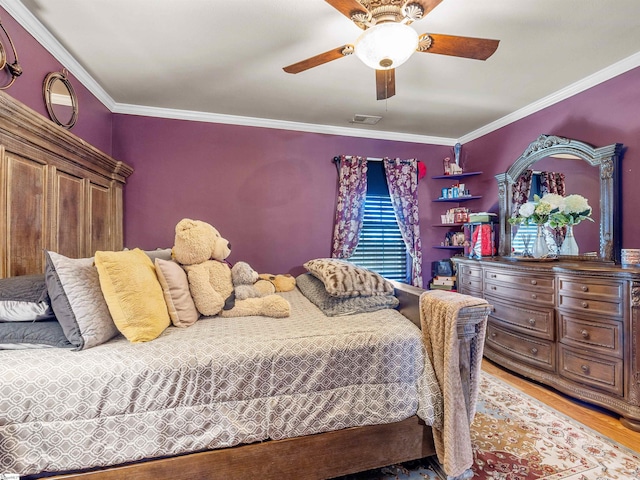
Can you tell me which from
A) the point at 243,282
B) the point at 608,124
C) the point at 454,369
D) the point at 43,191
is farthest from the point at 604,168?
the point at 43,191

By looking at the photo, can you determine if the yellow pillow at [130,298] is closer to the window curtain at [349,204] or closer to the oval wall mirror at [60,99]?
the oval wall mirror at [60,99]

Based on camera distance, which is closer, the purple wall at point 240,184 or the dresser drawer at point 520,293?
the dresser drawer at point 520,293

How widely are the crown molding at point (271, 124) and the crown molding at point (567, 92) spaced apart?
59 cm

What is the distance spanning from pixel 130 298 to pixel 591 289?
2.83 meters

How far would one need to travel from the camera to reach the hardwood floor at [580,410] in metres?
1.83

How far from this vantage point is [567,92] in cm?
268

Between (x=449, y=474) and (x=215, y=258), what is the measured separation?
5.58ft

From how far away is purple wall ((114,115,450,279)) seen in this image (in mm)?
3127

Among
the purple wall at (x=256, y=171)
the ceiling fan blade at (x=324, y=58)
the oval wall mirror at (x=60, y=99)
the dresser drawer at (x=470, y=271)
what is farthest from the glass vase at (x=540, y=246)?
the oval wall mirror at (x=60, y=99)

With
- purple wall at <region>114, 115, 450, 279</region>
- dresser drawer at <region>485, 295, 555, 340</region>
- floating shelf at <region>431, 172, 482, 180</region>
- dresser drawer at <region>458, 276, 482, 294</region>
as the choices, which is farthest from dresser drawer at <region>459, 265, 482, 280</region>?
purple wall at <region>114, 115, 450, 279</region>

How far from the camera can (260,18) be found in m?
1.85

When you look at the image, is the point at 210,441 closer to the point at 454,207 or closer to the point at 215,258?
the point at 215,258

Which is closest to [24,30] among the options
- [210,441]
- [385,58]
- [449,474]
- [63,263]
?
[63,263]

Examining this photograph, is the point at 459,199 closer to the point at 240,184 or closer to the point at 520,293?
the point at 520,293
